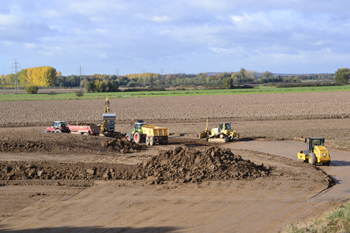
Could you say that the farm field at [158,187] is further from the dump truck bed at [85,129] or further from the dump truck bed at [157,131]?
the dump truck bed at [85,129]

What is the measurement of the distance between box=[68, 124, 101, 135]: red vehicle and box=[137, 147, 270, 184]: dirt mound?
45.0 ft

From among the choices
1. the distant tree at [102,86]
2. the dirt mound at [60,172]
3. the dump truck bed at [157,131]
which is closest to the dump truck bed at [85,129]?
the dump truck bed at [157,131]

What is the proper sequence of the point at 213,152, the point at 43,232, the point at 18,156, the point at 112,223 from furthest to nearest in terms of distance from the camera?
the point at 18,156, the point at 213,152, the point at 112,223, the point at 43,232

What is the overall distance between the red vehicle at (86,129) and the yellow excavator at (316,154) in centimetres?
1764

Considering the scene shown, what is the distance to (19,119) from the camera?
51.3 meters

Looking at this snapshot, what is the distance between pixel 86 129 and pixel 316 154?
1958cm

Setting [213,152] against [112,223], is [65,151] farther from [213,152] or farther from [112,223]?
[112,223]

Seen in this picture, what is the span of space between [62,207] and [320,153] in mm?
14413

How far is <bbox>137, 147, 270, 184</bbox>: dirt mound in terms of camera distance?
18.8m

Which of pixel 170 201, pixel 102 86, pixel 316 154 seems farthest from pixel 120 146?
pixel 102 86

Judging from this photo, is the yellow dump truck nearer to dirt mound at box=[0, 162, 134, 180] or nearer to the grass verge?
dirt mound at box=[0, 162, 134, 180]

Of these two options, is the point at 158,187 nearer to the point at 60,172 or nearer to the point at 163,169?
the point at 163,169

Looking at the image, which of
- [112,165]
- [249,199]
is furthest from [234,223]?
[112,165]

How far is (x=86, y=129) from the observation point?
3322 centimetres
